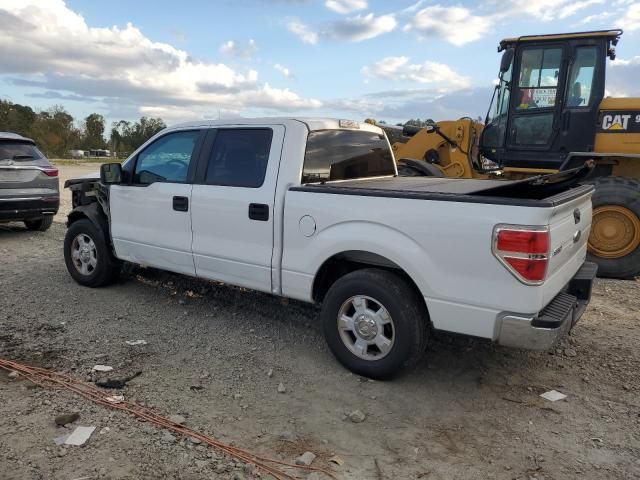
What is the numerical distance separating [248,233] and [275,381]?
50.5 inches

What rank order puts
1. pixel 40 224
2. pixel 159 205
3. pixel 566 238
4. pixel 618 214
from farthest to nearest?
1. pixel 40 224
2. pixel 618 214
3. pixel 159 205
4. pixel 566 238

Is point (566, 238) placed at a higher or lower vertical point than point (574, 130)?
lower

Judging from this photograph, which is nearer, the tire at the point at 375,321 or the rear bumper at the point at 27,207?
the tire at the point at 375,321

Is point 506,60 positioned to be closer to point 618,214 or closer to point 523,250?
point 618,214

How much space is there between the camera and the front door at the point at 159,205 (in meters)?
5.09

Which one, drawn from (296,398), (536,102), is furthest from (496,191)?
(536,102)

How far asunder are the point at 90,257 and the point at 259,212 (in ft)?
9.24

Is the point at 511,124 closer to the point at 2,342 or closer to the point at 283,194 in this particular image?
the point at 283,194

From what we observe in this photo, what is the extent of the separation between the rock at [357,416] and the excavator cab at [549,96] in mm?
5756

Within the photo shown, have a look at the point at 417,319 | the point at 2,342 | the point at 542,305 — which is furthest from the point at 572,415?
the point at 2,342

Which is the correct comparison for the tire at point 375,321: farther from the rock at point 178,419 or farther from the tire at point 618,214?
the tire at point 618,214

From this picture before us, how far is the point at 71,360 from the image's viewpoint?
4.26 meters

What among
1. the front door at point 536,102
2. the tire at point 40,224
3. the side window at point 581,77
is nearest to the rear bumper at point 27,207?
the tire at point 40,224

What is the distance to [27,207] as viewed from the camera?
29.2ft
